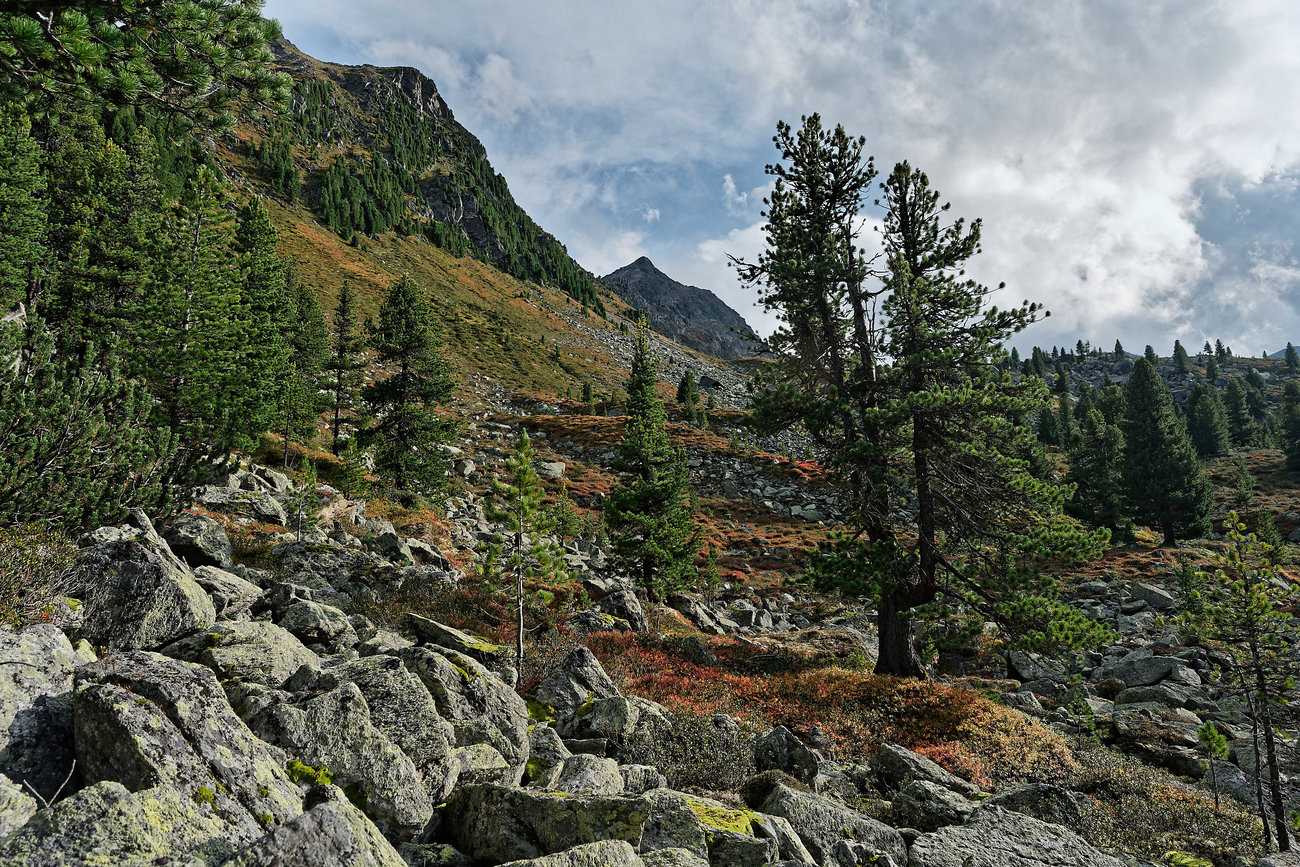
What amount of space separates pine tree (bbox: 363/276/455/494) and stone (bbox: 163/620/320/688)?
20513 millimetres

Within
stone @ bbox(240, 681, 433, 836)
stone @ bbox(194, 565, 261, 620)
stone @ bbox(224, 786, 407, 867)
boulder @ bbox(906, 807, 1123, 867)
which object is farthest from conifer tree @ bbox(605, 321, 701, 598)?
stone @ bbox(224, 786, 407, 867)

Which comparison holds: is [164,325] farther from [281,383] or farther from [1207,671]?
[1207,671]

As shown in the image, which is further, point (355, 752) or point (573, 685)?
point (573, 685)

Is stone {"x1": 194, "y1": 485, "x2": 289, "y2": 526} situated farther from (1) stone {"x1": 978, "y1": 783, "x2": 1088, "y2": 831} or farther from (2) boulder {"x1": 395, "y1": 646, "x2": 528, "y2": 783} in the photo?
(1) stone {"x1": 978, "y1": 783, "x2": 1088, "y2": 831}

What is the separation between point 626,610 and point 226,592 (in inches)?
451

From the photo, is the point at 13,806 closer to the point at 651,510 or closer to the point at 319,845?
the point at 319,845

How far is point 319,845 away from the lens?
3.07m

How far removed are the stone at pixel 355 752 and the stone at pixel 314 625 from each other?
4.30 meters

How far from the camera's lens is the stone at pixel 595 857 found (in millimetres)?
3796

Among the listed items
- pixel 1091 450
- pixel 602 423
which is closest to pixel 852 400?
pixel 602 423

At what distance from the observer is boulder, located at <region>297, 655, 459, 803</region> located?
543 cm

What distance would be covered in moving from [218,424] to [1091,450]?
→ 212 ft

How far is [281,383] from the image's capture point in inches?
1036

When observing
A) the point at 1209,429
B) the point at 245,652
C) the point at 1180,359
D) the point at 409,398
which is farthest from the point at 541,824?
the point at 1180,359
